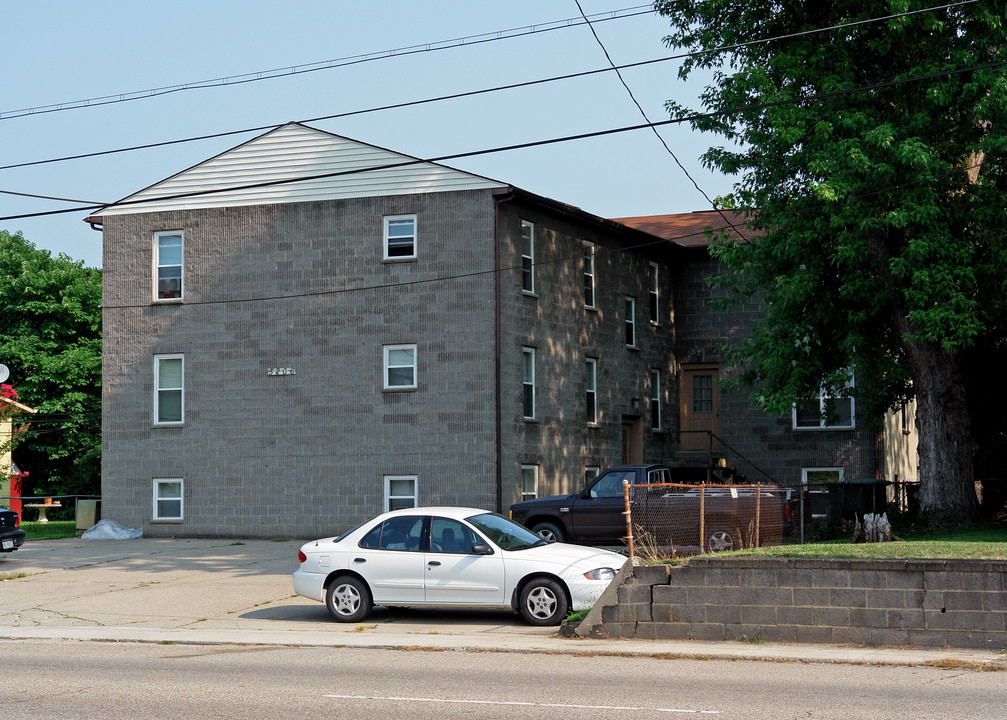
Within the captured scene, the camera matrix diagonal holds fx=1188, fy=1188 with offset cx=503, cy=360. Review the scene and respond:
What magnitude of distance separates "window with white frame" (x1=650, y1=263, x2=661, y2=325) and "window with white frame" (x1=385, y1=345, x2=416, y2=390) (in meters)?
9.09

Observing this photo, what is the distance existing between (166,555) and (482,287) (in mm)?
9131

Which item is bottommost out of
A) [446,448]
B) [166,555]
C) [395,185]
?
[166,555]

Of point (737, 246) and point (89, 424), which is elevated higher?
point (737, 246)

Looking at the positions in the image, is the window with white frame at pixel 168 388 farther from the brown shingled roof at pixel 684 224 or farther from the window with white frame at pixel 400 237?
the brown shingled roof at pixel 684 224

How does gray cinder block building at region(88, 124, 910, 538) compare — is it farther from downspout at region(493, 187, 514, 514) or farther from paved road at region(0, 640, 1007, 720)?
paved road at region(0, 640, 1007, 720)

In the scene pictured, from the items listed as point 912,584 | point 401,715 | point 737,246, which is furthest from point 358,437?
point 401,715

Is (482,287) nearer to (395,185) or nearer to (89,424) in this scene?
(395,185)

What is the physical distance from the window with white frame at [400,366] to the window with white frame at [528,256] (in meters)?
3.16

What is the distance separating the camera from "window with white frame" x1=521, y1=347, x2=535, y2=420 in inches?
1121

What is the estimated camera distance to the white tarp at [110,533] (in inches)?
1160

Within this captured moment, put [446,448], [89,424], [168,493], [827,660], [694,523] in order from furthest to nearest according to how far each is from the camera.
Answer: [89,424], [168,493], [446,448], [694,523], [827,660]

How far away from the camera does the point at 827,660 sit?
37.9 ft

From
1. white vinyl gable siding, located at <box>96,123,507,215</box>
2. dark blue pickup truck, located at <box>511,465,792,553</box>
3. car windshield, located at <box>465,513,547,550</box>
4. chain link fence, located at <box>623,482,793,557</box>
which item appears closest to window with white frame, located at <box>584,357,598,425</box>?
white vinyl gable siding, located at <box>96,123,507,215</box>

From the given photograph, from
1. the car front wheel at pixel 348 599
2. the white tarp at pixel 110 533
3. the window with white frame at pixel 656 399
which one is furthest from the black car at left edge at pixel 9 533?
the window with white frame at pixel 656 399
